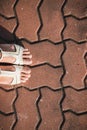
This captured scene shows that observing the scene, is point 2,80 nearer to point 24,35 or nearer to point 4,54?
point 4,54

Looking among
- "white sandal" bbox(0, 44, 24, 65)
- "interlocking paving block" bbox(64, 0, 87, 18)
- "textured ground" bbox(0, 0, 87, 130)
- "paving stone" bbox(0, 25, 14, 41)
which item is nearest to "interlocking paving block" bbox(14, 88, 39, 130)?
"textured ground" bbox(0, 0, 87, 130)

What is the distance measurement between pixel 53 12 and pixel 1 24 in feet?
1.28

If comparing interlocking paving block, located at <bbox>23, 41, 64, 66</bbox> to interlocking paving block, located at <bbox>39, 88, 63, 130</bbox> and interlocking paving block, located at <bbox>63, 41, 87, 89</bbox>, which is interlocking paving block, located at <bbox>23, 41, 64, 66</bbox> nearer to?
interlocking paving block, located at <bbox>63, 41, 87, 89</bbox>

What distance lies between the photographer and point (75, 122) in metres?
2.43

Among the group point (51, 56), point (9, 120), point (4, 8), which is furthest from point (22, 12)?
point (9, 120)

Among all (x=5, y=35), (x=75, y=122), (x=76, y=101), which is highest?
(x=5, y=35)

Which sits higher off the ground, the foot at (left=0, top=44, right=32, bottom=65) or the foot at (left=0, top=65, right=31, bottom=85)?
the foot at (left=0, top=44, right=32, bottom=65)

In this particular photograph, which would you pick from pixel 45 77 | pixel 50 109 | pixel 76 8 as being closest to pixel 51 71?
pixel 45 77

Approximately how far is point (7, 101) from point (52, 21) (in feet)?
2.17

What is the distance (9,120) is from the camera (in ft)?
8.06

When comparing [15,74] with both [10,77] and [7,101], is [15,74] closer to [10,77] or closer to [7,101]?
[10,77]

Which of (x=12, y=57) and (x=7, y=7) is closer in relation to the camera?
(x=12, y=57)

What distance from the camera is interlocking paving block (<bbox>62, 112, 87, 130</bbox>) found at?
2.43 meters

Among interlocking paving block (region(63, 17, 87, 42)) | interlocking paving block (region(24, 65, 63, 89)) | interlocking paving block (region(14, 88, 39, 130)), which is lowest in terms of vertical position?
interlocking paving block (region(14, 88, 39, 130))
